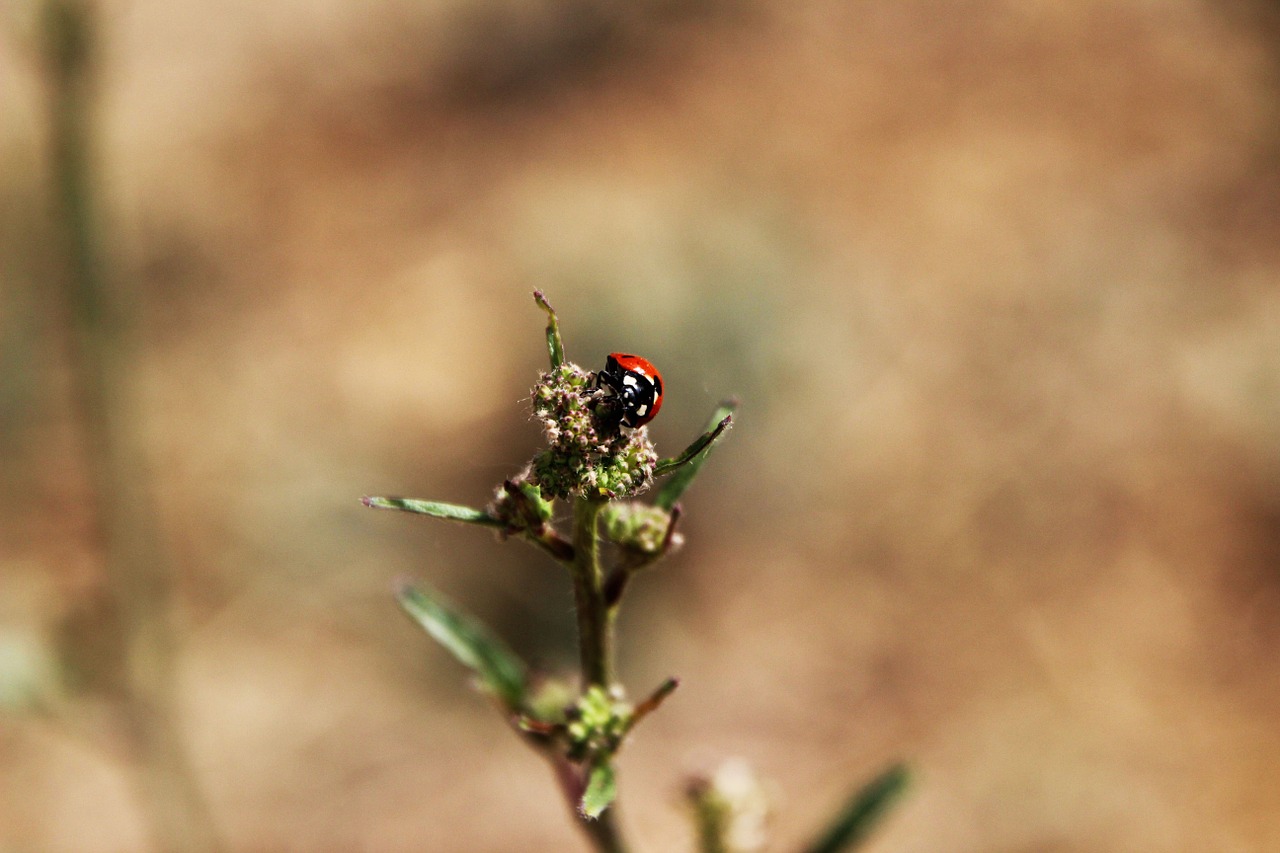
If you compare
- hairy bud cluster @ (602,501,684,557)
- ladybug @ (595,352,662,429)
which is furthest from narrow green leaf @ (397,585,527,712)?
ladybug @ (595,352,662,429)

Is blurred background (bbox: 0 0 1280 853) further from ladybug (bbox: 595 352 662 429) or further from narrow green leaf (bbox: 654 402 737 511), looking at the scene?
narrow green leaf (bbox: 654 402 737 511)

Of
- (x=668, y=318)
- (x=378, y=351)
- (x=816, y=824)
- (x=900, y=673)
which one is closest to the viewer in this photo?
(x=816, y=824)

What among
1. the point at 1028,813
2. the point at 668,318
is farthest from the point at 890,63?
the point at 1028,813

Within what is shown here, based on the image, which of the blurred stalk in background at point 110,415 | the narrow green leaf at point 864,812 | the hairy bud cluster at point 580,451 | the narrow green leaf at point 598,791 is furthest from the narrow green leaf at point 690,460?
the blurred stalk in background at point 110,415

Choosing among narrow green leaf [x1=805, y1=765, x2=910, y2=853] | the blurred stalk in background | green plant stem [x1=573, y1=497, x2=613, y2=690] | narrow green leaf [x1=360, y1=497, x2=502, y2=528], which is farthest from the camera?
the blurred stalk in background

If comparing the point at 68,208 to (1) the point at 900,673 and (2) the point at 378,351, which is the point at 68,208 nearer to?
(2) the point at 378,351

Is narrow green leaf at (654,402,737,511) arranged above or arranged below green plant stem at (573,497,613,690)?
above
